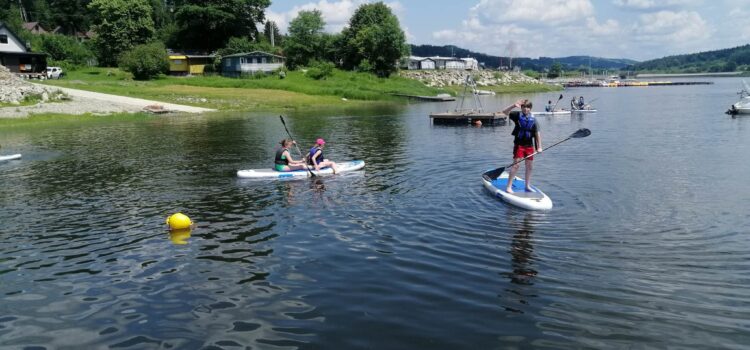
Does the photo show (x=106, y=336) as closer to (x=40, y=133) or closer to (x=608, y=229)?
(x=608, y=229)

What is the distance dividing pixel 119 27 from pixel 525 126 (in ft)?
345

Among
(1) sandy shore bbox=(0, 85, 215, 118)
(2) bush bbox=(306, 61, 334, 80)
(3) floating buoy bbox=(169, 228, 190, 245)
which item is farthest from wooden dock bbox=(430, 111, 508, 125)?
→ (2) bush bbox=(306, 61, 334, 80)

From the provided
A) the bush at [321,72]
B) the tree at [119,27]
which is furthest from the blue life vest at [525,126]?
the tree at [119,27]

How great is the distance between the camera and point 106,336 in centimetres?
918

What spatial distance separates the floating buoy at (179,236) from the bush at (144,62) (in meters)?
83.8

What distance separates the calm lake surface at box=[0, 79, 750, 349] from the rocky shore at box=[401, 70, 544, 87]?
111 meters

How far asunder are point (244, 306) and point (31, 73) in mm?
93458

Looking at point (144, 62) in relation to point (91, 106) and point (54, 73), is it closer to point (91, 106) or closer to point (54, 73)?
point (54, 73)

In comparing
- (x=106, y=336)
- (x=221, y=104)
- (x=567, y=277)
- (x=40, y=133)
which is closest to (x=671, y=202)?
(x=567, y=277)

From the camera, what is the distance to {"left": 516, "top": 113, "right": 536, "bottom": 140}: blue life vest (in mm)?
17750

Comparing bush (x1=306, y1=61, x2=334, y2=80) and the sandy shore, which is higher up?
bush (x1=306, y1=61, x2=334, y2=80)

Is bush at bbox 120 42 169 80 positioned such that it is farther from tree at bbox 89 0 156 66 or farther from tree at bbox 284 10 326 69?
tree at bbox 284 10 326 69

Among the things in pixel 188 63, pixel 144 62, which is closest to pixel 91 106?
pixel 144 62

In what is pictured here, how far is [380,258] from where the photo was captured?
12.8 m
